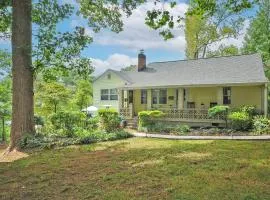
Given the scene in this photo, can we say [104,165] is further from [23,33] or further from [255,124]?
[255,124]

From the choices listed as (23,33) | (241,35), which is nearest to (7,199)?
(23,33)

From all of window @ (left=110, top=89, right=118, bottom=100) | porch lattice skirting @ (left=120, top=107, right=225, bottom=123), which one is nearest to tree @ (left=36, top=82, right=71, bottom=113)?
window @ (left=110, top=89, right=118, bottom=100)

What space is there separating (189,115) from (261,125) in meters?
5.26

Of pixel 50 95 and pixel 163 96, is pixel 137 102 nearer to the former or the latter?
pixel 163 96

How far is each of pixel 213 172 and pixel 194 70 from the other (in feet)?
57.6

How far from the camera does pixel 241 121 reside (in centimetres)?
1778

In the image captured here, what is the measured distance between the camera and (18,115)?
12734mm

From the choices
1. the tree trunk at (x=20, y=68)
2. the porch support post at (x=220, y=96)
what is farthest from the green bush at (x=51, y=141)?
the porch support post at (x=220, y=96)

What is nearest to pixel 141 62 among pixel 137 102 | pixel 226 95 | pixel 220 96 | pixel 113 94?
pixel 113 94

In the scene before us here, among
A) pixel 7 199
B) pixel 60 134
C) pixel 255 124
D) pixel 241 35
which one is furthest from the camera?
pixel 241 35

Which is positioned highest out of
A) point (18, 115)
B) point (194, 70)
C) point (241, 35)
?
point (241, 35)

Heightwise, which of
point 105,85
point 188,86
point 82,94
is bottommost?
point 82,94

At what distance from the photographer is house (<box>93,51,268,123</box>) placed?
20328 mm

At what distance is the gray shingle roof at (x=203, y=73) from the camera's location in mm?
20434
